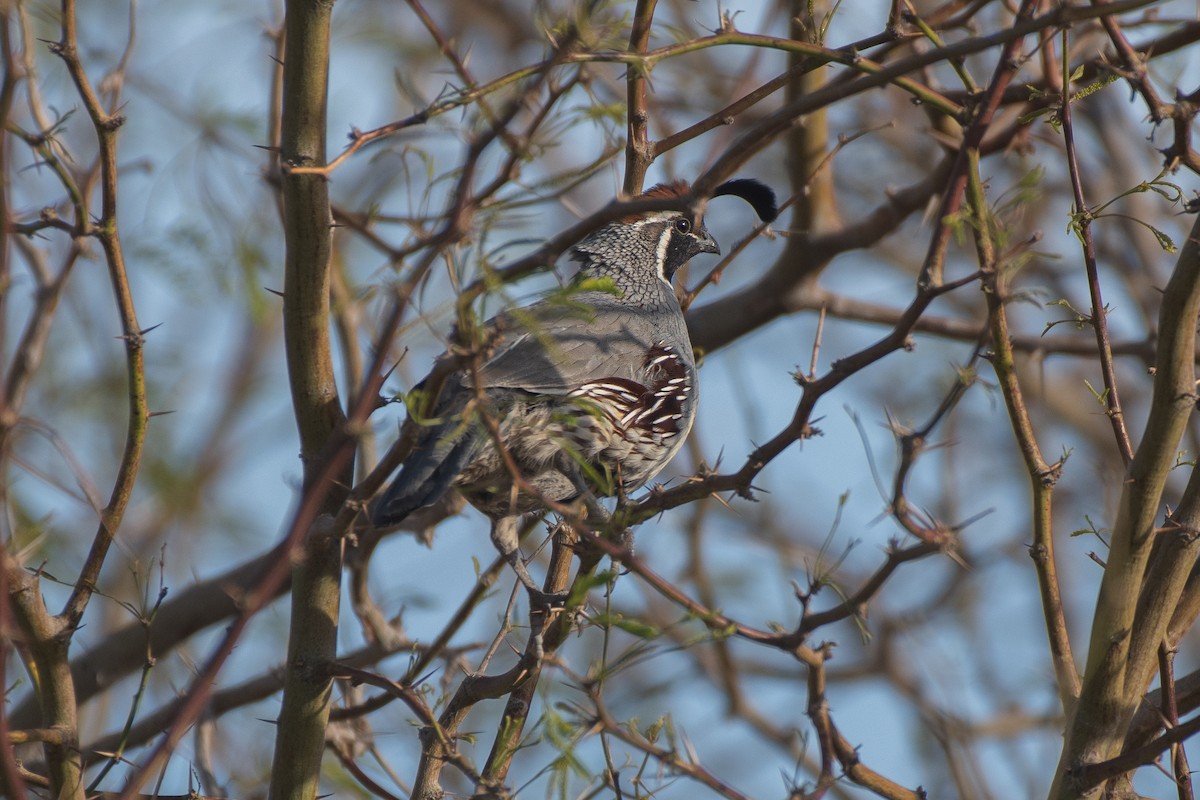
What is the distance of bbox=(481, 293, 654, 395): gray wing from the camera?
3465mm

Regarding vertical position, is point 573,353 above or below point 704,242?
below

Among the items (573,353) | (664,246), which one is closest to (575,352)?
(573,353)

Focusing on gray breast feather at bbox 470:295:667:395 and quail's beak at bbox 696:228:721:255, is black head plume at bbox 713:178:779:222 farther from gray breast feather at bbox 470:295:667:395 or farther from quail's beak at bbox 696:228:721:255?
gray breast feather at bbox 470:295:667:395

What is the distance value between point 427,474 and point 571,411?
2.29 feet

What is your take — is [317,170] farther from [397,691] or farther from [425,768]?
[425,768]

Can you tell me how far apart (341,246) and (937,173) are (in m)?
3.53

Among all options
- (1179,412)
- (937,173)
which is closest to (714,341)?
(937,173)

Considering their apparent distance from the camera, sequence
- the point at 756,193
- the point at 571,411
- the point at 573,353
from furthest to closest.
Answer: the point at 756,193
the point at 573,353
the point at 571,411

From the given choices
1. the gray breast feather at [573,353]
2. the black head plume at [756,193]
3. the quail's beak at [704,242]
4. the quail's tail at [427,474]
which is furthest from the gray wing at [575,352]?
the quail's beak at [704,242]

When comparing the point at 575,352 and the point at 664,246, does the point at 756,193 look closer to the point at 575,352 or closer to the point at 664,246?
the point at 664,246

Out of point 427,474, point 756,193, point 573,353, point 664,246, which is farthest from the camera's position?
point 664,246

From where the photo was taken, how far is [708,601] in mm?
5695

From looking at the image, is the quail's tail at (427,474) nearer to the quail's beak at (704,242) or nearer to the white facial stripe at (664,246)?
the white facial stripe at (664,246)

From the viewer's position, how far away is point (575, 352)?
3699 mm
